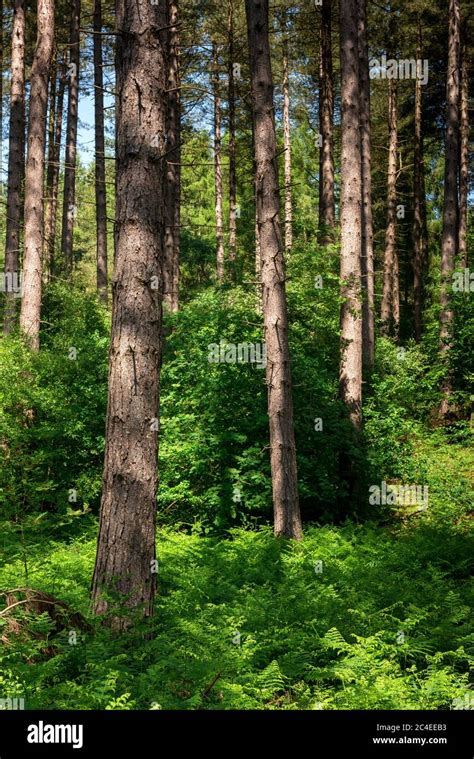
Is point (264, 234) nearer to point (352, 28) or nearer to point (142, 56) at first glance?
point (142, 56)

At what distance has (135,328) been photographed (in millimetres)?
6082

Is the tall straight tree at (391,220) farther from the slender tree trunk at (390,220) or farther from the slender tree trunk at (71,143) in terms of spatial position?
the slender tree trunk at (71,143)

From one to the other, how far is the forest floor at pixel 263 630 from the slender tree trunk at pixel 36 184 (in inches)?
226

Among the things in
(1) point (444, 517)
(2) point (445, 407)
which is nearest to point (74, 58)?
(2) point (445, 407)

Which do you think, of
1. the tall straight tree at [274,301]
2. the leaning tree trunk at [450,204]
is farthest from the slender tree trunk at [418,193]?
the tall straight tree at [274,301]

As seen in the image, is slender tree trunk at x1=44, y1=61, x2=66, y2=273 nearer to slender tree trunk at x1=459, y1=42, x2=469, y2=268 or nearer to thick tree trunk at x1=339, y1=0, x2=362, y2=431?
slender tree trunk at x1=459, y1=42, x2=469, y2=268

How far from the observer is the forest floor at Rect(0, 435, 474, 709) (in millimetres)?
5055

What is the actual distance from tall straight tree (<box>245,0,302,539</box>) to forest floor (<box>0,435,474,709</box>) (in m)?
0.64

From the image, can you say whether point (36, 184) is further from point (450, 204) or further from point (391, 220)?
point (391, 220)

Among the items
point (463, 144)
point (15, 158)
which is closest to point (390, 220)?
point (463, 144)

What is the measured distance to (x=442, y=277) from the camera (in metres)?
16.7

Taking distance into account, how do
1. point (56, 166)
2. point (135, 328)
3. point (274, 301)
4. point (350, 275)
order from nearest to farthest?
1. point (135, 328)
2. point (274, 301)
3. point (350, 275)
4. point (56, 166)

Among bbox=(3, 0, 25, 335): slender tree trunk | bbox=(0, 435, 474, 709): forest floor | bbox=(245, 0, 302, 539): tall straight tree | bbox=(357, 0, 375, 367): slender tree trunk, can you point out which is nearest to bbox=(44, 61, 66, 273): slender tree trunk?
bbox=(3, 0, 25, 335): slender tree trunk

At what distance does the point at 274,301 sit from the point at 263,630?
15.0 ft
